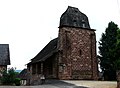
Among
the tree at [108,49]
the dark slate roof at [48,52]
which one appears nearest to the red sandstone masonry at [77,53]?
Answer: the dark slate roof at [48,52]

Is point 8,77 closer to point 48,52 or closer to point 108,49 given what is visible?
point 48,52

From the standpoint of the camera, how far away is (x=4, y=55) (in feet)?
138

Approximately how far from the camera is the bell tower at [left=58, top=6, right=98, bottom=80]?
3625 cm

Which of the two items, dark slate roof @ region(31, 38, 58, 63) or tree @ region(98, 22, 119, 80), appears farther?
tree @ region(98, 22, 119, 80)

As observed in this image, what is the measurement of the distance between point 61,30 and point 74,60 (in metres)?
5.01

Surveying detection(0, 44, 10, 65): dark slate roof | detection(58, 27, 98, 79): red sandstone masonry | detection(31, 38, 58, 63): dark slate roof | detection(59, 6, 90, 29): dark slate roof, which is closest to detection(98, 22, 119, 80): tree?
detection(58, 27, 98, 79): red sandstone masonry

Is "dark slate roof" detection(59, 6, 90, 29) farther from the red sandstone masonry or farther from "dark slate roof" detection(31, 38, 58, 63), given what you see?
"dark slate roof" detection(31, 38, 58, 63)

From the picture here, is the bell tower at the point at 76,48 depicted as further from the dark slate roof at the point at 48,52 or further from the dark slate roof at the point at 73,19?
the dark slate roof at the point at 48,52

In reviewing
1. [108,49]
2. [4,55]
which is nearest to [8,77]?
[4,55]

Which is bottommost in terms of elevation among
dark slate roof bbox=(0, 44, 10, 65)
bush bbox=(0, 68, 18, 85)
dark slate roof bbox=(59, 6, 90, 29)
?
bush bbox=(0, 68, 18, 85)

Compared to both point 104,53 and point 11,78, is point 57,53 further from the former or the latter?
point 104,53

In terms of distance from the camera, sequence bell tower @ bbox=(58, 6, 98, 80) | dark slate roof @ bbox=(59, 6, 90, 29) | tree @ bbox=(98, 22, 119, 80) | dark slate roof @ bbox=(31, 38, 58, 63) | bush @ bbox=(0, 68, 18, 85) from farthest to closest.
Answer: tree @ bbox=(98, 22, 119, 80)
dark slate roof @ bbox=(59, 6, 90, 29)
dark slate roof @ bbox=(31, 38, 58, 63)
bell tower @ bbox=(58, 6, 98, 80)
bush @ bbox=(0, 68, 18, 85)

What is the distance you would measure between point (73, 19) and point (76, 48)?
482cm

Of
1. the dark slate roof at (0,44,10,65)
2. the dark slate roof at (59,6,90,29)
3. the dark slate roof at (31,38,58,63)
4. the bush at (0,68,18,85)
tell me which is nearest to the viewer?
the bush at (0,68,18,85)
